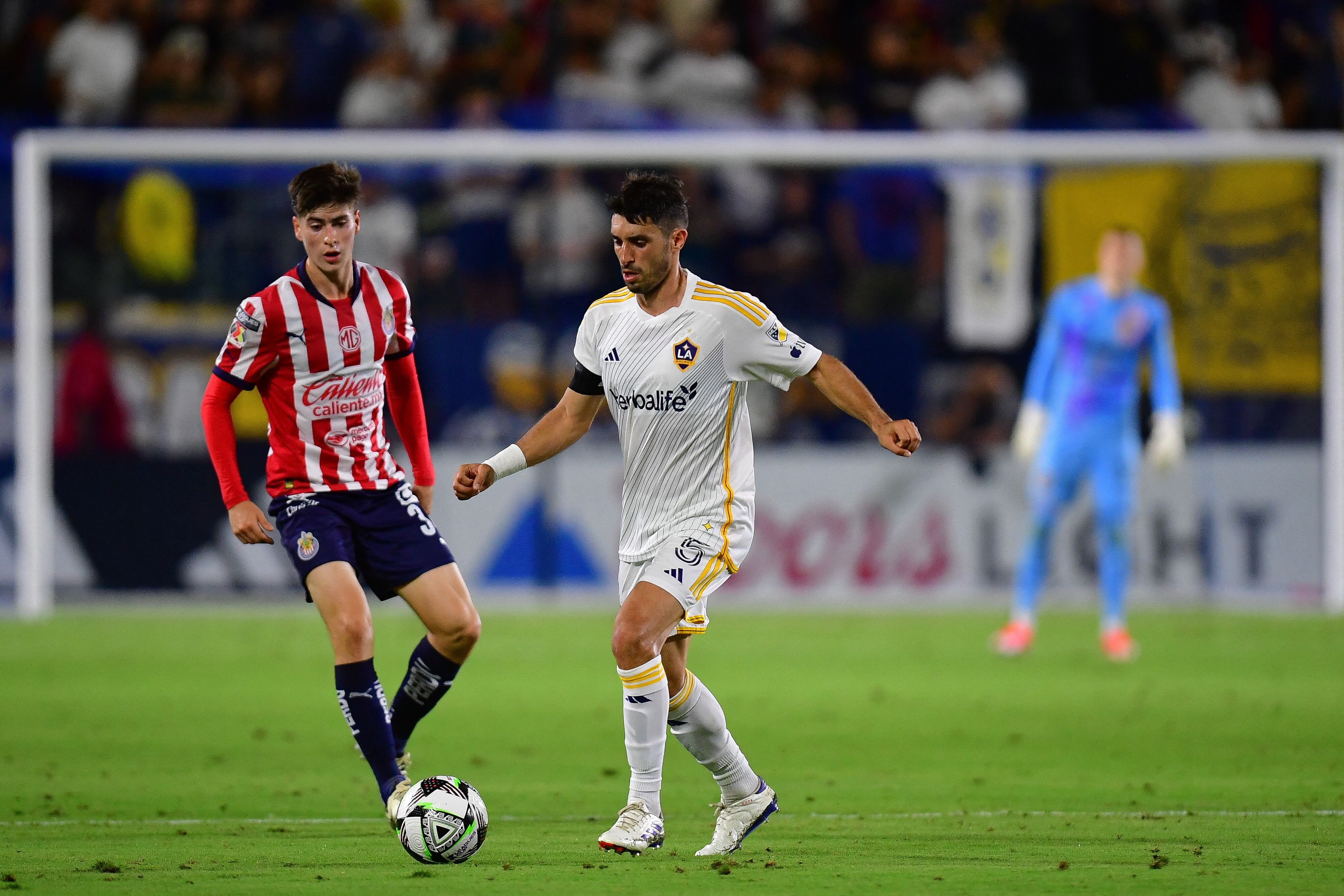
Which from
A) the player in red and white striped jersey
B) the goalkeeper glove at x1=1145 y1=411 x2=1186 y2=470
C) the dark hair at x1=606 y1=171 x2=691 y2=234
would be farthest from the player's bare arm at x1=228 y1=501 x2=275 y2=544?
the goalkeeper glove at x1=1145 y1=411 x2=1186 y2=470

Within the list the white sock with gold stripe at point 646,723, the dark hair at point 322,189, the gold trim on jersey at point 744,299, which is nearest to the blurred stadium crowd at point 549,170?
the dark hair at point 322,189

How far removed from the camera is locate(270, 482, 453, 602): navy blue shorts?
5977 millimetres

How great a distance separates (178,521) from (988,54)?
27.4 feet

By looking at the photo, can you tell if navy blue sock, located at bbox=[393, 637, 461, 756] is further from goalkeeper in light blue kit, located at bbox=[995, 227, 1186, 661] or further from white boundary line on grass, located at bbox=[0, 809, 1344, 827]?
goalkeeper in light blue kit, located at bbox=[995, 227, 1186, 661]

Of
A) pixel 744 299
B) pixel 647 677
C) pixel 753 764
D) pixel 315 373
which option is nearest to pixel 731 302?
pixel 744 299

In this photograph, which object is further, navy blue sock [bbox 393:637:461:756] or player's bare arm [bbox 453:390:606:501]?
navy blue sock [bbox 393:637:461:756]

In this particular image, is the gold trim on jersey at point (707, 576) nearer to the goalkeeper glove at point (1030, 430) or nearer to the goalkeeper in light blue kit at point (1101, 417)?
the goalkeeper in light blue kit at point (1101, 417)

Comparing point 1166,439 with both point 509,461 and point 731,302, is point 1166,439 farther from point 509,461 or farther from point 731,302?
point 509,461

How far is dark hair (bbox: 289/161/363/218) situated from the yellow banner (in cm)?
990

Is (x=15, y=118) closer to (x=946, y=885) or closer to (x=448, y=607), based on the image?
(x=448, y=607)

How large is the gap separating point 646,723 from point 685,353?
1139 millimetres

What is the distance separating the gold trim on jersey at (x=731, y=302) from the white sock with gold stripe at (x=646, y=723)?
1096mm

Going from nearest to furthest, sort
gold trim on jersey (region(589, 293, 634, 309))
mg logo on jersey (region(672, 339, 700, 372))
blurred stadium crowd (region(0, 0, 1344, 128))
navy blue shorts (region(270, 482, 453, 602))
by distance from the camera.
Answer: mg logo on jersey (region(672, 339, 700, 372)), gold trim on jersey (region(589, 293, 634, 309)), navy blue shorts (region(270, 482, 453, 602)), blurred stadium crowd (region(0, 0, 1344, 128))

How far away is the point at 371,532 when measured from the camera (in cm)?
612
